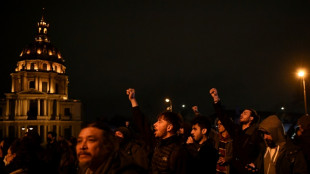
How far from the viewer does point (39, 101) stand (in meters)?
91.9

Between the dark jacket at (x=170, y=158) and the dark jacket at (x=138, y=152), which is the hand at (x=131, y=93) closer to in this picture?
the dark jacket at (x=138, y=152)

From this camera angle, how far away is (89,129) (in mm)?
3170

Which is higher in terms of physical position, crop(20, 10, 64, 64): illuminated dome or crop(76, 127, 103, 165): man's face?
crop(20, 10, 64, 64): illuminated dome

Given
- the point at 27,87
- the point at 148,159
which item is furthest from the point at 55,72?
the point at 148,159

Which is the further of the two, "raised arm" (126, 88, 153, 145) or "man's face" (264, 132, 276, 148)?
"raised arm" (126, 88, 153, 145)

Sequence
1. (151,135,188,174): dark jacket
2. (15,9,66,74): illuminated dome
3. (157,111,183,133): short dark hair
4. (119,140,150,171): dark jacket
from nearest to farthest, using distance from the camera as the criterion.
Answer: (151,135,188,174): dark jacket → (157,111,183,133): short dark hair → (119,140,150,171): dark jacket → (15,9,66,74): illuminated dome

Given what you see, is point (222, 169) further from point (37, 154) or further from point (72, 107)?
point (72, 107)

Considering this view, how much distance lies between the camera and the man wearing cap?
5664 mm

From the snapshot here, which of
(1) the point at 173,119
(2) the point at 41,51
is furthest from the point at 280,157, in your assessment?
(2) the point at 41,51

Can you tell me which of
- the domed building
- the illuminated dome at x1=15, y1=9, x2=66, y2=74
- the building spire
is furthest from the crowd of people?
the building spire

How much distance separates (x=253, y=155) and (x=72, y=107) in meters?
93.2

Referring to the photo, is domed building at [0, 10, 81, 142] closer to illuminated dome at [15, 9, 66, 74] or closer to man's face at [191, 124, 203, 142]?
illuminated dome at [15, 9, 66, 74]

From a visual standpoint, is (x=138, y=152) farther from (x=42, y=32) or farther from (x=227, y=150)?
(x=42, y=32)

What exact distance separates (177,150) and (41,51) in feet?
349
